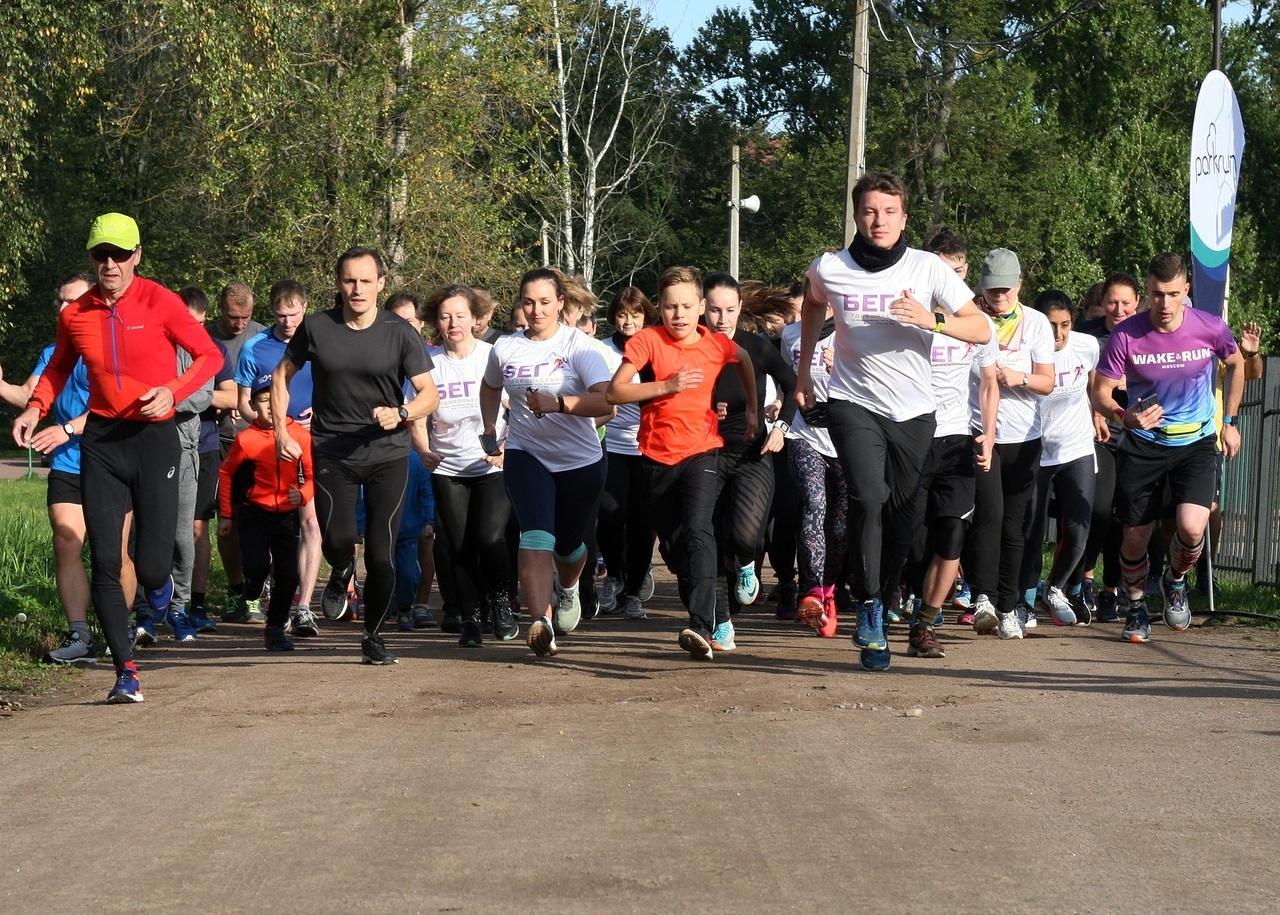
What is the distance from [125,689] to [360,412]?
182 cm

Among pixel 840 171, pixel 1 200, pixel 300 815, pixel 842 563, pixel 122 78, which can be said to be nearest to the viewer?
pixel 300 815

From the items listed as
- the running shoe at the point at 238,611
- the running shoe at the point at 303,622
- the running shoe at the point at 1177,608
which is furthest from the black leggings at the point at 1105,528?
the running shoe at the point at 238,611

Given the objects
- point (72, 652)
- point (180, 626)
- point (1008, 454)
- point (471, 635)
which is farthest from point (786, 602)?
point (72, 652)

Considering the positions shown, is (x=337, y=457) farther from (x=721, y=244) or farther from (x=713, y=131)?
(x=713, y=131)

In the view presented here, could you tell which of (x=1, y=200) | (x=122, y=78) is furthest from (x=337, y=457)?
(x=122, y=78)

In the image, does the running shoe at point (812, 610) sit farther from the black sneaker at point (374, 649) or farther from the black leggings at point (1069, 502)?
the black sneaker at point (374, 649)

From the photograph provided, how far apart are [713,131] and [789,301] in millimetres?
49420

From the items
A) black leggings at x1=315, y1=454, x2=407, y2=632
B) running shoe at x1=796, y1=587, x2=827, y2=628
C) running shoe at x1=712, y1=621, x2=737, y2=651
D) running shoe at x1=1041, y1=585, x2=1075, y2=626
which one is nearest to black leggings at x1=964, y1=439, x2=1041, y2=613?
running shoe at x1=1041, y1=585, x2=1075, y2=626

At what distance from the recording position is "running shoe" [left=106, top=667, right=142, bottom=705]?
24.5 feet

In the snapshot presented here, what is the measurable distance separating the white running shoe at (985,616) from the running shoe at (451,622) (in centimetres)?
307

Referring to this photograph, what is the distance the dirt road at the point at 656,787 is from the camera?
4.36 metres

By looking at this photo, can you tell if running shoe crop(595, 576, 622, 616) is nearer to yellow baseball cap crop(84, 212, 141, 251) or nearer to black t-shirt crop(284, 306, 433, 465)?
black t-shirt crop(284, 306, 433, 465)

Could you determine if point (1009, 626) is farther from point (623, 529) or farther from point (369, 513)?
point (369, 513)

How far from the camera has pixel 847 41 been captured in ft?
189
